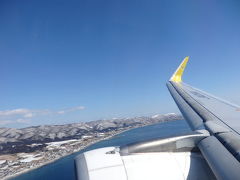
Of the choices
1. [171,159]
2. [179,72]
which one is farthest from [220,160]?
[179,72]

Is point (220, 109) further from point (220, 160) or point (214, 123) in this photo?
point (220, 160)

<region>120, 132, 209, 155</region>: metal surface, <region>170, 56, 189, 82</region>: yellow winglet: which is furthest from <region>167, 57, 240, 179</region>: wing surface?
<region>120, 132, 209, 155</region>: metal surface

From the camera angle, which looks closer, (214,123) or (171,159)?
(171,159)

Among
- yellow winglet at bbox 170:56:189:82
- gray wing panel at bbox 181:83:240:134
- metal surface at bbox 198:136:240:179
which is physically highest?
yellow winglet at bbox 170:56:189:82

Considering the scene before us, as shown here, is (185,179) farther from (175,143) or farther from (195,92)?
(195,92)

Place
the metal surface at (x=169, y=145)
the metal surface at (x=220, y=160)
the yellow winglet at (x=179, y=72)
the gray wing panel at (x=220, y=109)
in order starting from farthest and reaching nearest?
1. the yellow winglet at (x=179, y=72)
2. the gray wing panel at (x=220, y=109)
3. the metal surface at (x=169, y=145)
4. the metal surface at (x=220, y=160)

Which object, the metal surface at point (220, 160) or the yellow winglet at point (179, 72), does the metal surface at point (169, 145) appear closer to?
the metal surface at point (220, 160)

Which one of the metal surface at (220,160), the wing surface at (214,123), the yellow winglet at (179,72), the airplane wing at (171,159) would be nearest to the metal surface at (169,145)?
the airplane wing at (171,159)

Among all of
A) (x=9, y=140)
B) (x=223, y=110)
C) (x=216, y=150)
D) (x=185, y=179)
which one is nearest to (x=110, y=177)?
(x=185, y=179)

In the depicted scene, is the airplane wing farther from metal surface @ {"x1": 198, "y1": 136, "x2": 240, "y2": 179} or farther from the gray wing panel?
the gray wing panel

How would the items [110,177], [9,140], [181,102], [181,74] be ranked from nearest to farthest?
[110,177]
[181,102]
[181,74]
[9,140]

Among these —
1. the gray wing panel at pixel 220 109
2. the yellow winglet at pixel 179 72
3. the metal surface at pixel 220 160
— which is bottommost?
the metal surface at pixel 220 160
